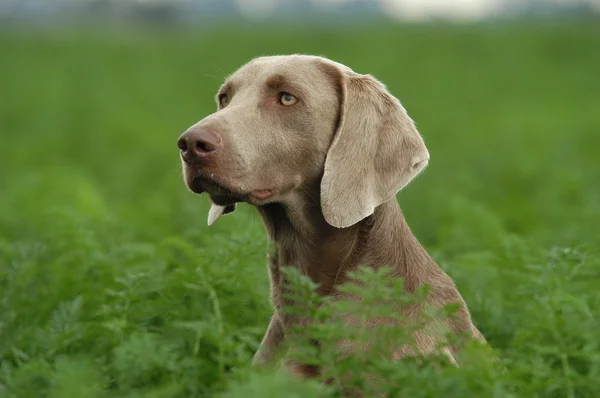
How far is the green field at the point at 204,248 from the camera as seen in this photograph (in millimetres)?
3814

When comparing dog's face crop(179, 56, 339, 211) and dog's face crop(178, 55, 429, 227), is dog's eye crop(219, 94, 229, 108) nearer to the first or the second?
dog's face crop(179, 56, 339, 211)


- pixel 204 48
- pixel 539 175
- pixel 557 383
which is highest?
pixel 557 383

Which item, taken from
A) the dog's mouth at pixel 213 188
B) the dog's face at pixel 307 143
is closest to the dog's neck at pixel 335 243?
the dog's face at pixel 307 143

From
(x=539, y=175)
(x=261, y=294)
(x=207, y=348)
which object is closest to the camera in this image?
(x=207, y=348)

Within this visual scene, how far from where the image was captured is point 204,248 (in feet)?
17.1

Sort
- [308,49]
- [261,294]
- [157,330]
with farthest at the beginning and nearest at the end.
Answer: [308,49], [261,294], [157,330]

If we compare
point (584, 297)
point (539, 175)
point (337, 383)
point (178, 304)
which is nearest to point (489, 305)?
point (584, 297)

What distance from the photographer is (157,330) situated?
185 inches

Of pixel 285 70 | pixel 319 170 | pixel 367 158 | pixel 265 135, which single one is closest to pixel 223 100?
pixel 285 70

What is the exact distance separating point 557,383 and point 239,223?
7.69 ft

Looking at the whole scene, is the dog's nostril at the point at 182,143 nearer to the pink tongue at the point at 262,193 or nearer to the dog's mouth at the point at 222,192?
the dog's mouth at the point at 222,192

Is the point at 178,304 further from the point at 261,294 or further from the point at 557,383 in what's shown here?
the point at 557,383

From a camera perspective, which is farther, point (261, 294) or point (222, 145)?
point (261, 294)

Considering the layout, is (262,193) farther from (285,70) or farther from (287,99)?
(285,70)
